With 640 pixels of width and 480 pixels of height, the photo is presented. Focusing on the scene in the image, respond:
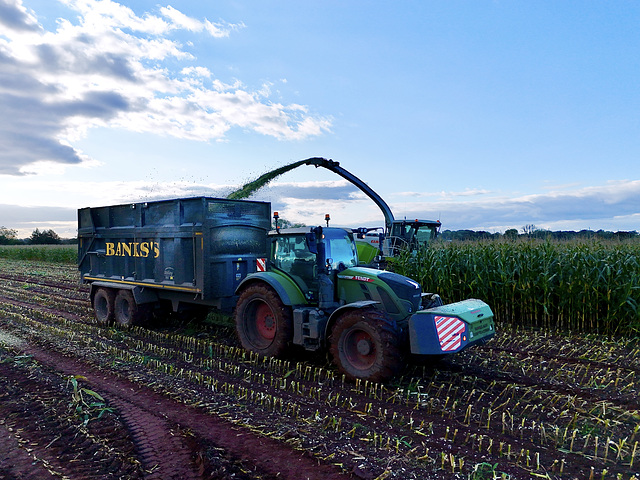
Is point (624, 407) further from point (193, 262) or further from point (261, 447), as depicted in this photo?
point (193, 262)

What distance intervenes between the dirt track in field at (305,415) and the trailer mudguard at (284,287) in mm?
1032

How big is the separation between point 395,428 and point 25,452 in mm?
3810

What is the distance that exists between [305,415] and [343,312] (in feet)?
5.68

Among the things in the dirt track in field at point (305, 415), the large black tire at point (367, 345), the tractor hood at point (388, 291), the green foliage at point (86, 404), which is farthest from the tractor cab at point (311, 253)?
the green foliage at point (86, 404)

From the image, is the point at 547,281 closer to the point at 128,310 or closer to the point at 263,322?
the point at 263,322

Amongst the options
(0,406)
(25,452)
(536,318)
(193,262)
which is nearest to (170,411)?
(25,452)

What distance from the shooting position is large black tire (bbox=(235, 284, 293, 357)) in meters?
7.20

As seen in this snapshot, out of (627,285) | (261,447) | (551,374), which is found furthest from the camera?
(627,285)

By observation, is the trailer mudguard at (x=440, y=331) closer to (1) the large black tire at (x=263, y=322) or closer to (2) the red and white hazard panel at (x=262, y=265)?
(1) the large black tire at (x=263, y=322)

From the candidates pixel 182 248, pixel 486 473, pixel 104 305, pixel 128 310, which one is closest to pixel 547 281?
pixel 486 473

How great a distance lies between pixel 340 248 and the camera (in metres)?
7.39

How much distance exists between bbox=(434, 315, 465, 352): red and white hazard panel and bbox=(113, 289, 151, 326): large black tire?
22.7 feet

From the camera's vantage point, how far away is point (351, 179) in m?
18.6

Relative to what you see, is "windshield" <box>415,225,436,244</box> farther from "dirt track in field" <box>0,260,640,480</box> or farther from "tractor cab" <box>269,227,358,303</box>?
"tractor cab" <box>269,227,358,303</box>
